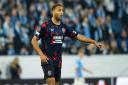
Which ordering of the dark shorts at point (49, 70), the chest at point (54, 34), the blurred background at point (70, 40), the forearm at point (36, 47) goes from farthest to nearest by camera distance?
1. the blurred background at point (70, 40)
2. the chest at point (54, 34)
3. the dark shorts at point (49, 70)
4. the forearm at point (36, 47)

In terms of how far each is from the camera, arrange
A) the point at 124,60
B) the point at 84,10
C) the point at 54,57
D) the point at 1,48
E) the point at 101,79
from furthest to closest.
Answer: the point at 84,10 < the point at 124,60 < the point at 1,48 < the point at 101,79 < the point at 54,57

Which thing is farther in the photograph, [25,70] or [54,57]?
[25,70]

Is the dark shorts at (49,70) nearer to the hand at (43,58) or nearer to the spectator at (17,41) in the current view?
the hand at (43,58)

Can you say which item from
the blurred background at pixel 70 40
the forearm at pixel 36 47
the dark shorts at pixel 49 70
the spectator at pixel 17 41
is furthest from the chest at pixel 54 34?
the spectator at pixel 17 41

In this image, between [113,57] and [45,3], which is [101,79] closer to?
[113,57]

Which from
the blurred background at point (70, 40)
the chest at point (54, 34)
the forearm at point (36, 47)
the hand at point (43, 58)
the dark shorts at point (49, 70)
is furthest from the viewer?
the blurred background at point (70, 40)

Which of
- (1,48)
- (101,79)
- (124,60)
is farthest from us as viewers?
(124,60)

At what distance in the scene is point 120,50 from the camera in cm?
2252

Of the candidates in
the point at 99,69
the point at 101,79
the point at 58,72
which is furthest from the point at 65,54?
the point at 58,72

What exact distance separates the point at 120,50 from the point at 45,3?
334 cm

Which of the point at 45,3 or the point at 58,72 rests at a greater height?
the point at 45,3

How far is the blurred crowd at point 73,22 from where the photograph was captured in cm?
2070

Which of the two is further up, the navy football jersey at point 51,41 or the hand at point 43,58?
the navy football jersey at point 51,41

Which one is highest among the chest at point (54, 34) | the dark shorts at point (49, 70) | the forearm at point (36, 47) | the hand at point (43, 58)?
the chest at point (54, 34)
